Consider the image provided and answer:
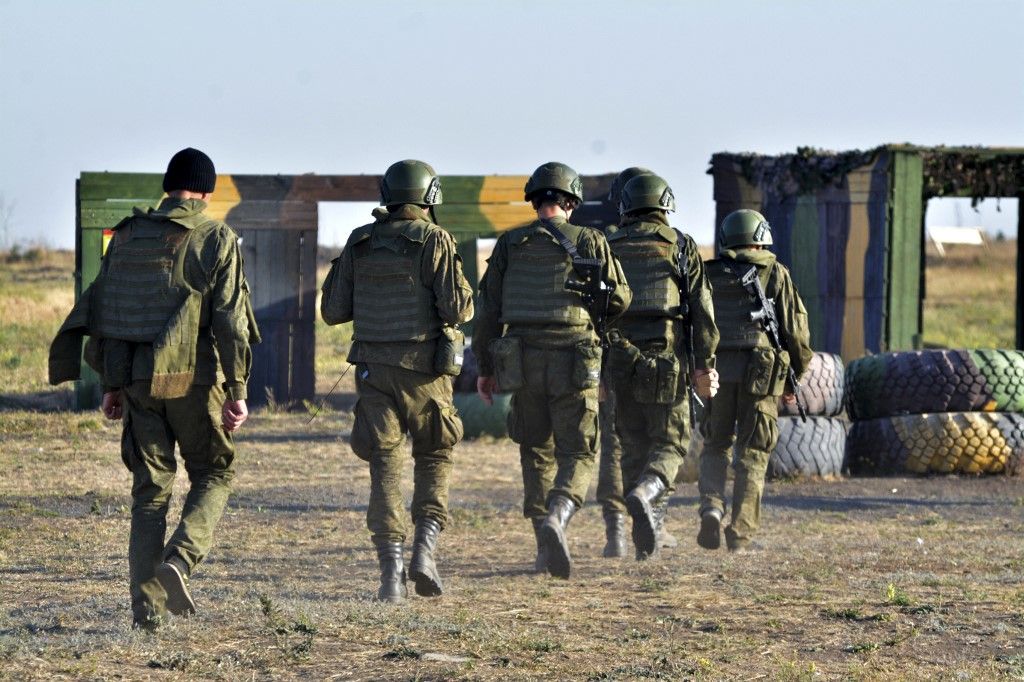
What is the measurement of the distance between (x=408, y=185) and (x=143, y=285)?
5.28 ft

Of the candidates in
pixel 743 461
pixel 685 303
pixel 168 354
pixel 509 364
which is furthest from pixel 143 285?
pixel 743 461

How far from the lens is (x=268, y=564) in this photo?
9.05 m

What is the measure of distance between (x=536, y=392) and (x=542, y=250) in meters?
0.72

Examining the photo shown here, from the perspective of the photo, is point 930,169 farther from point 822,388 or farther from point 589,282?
point 589,282

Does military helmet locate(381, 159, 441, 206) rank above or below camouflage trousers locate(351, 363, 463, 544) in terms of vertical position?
above

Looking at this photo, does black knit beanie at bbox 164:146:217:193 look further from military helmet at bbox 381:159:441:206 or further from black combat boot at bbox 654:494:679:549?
black combat boot at bbox 654:494:679:549

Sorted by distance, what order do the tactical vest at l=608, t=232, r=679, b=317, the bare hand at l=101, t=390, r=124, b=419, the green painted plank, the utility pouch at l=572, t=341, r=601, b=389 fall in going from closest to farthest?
the bare hand at l=101, t=390, r=124, b=419, the utility pouch at l=572, t=341, r=601, b=389, the tactical vest at l=608, t=232, r=679, b=317, the green painted plank

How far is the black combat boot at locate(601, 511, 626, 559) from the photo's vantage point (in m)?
9.35

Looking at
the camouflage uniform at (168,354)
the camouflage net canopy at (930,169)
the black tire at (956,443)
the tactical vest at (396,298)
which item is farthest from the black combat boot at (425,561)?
the camouflage net canopy at (930,169)

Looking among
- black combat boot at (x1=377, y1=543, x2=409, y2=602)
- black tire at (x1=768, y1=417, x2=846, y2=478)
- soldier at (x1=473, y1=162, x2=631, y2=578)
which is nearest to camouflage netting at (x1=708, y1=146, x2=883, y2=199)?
black tire at (x1=768, y1=417, x2=846, y2=478)

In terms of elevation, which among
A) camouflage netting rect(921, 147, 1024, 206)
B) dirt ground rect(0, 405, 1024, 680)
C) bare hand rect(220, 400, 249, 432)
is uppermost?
camouflage netting rect(921, 147, 1024, 206)

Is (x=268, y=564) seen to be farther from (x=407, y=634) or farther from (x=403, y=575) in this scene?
(x=407, y=634)

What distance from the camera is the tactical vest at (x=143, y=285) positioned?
22.0ft

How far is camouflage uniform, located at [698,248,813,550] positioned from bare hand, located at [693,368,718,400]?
569 millimetres
